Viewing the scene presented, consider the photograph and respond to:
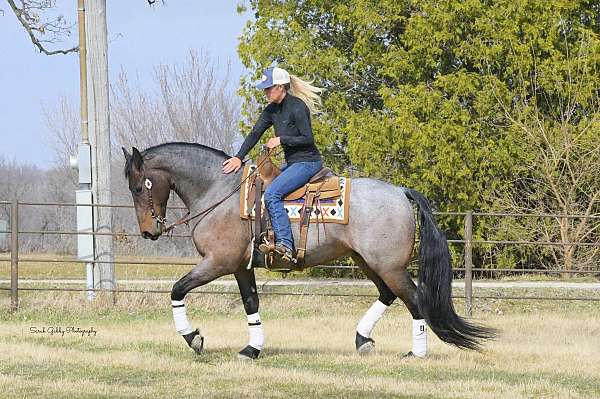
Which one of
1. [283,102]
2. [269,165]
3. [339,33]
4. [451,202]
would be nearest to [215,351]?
[269,165]

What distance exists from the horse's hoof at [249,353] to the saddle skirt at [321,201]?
1.26 meters

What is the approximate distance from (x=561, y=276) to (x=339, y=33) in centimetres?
→ 751

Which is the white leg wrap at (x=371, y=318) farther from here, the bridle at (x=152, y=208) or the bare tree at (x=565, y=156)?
the bare tree at (x=565, y=156)

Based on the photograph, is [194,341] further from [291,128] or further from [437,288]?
[437,288]

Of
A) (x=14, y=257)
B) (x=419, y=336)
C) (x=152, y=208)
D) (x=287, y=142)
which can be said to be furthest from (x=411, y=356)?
(x=14, y=257)

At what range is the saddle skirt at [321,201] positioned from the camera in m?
9.12

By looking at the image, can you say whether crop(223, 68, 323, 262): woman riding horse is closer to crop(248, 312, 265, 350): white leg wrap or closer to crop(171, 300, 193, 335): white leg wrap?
crop(248, 312, 265, 350): white leg wrap

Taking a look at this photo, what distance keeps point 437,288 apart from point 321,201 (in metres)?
1.35

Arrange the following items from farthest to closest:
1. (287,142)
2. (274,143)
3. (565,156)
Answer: (565,156) → (287,142) → (274,143)

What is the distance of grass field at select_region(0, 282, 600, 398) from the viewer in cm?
774

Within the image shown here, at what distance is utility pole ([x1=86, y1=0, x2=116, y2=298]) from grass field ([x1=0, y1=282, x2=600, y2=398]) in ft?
2.07

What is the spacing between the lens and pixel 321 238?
9211 millimetres

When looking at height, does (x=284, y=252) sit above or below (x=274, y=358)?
above

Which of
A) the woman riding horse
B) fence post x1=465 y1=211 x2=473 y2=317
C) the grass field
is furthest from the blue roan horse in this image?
fence post x1=465 y1=211 x2=473 y2=317
